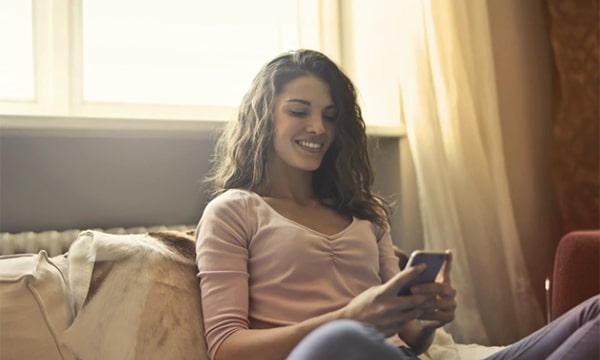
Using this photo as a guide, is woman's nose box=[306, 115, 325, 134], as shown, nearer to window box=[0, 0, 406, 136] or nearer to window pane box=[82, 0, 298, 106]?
window box=[0, 0, 406, 136]

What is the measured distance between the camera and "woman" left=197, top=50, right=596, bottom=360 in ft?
3.98

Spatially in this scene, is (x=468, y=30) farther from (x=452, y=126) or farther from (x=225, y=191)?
(x=225, y=191)

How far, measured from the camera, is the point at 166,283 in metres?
1.30

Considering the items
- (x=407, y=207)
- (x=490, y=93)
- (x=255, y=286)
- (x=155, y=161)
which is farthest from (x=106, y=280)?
(x=490, y=93)

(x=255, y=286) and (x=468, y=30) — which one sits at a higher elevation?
(x=468, y=30)

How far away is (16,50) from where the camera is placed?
1911mm

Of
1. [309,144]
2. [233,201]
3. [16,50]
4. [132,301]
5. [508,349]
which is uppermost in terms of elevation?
[16,50]

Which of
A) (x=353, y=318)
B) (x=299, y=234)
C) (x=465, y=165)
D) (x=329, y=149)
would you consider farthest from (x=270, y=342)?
(x=465, y=165)

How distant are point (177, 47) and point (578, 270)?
123 centimetres

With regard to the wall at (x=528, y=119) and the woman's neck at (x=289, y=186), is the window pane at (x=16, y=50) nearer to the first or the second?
the woman's neck at (x=289, y=186)

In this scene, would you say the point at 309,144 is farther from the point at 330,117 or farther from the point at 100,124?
the point at 100,124

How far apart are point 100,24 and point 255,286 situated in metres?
1.02

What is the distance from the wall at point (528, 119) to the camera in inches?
95.0

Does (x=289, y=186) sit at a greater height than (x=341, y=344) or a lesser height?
greater
